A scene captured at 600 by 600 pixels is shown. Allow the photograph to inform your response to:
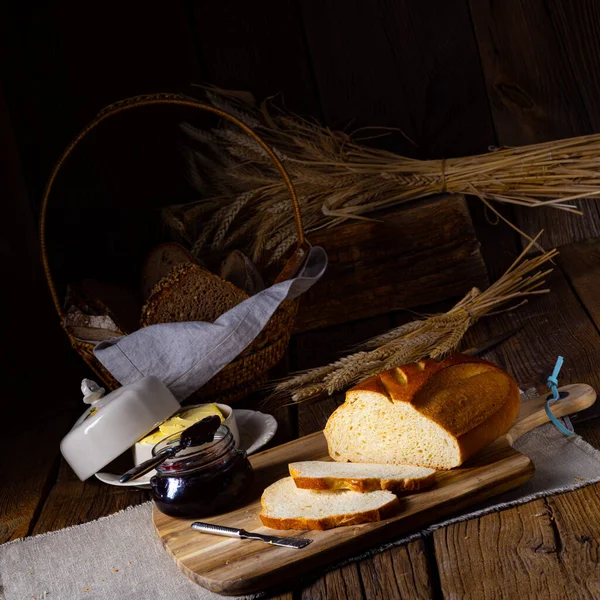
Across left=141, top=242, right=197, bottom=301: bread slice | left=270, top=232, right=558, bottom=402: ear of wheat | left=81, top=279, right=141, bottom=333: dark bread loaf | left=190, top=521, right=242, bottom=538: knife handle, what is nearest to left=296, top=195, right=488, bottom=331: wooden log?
left=270, top=232, right=558, bottom=402: ear of wheat

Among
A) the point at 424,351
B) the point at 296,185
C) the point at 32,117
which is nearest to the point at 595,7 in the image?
the point at 296,185

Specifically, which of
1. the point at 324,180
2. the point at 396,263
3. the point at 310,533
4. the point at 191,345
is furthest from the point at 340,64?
the point at 310,533

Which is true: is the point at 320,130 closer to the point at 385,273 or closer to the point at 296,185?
the point at 296,185

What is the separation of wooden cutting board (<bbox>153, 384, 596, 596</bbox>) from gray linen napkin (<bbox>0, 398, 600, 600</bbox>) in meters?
0.03

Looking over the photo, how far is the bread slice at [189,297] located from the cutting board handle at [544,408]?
77 cm

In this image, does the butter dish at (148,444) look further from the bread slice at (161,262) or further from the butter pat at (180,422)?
the bread slice at (161,262)

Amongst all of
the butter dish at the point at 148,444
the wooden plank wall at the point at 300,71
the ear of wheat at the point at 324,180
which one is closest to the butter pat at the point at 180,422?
the butter dish at the point at 148,444

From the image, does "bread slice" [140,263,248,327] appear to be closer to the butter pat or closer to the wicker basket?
the wicker basket

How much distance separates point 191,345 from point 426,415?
708 mm

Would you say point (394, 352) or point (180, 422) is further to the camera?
point (394, 352)

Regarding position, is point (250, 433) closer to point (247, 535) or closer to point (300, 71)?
point (247, 535)

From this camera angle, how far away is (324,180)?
252cm

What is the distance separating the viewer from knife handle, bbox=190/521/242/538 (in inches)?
55.0

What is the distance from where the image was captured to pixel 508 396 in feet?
5.14
